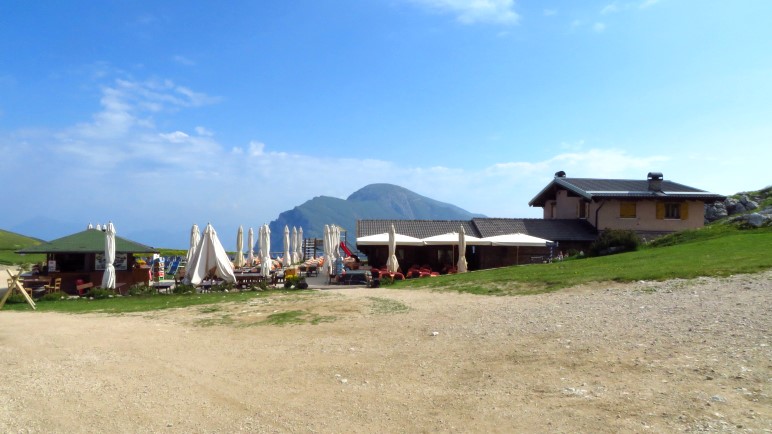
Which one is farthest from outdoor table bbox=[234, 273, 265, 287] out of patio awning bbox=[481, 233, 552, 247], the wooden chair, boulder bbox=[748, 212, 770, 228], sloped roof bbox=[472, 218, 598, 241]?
boulder bbox=[748, 212, 770, 228]

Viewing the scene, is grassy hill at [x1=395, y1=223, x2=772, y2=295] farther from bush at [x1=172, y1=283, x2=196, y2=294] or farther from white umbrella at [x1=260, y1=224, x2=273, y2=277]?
bush at [x1=172, y1=283, x2=196, y2=294]

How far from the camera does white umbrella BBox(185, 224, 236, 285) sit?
2074 cm

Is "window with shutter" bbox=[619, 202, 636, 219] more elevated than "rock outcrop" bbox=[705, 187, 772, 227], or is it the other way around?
"rock outcrop" bbox=[705, 187, 772, 227]

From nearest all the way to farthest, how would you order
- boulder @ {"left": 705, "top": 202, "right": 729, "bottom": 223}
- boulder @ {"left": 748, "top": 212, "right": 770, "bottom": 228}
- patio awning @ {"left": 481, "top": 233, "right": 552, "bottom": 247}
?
boulder @ {"left": 748, "top": 212, "right": 770, "bottom": 228}, patio awning @ {"left": 481, "top": 233, "right": 552, "bottom": 247}, boulder @ {"left": 705, "top": 202, "right": 729, "bottom": 223}

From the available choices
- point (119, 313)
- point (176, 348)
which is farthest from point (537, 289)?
point (119, 313)

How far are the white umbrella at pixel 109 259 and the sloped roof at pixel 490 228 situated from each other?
13302 millimetres

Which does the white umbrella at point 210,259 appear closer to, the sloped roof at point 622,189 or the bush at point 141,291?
the bush at point 141,291

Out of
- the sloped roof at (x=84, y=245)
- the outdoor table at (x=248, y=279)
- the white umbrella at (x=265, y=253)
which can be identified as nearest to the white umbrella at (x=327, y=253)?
the white umbrella at (x=265, y=253)

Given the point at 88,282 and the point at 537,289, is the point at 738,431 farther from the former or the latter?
the point at 88,282

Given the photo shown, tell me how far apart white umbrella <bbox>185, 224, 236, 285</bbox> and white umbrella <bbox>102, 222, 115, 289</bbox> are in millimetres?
2708

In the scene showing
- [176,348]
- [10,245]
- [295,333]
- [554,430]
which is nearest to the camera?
[554,430]

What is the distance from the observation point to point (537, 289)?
1567 centimetres

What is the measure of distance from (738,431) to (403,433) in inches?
127

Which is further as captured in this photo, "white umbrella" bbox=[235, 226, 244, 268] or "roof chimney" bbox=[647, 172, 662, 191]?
"roof chimney" bbox=[647, 172, 662, 191]
